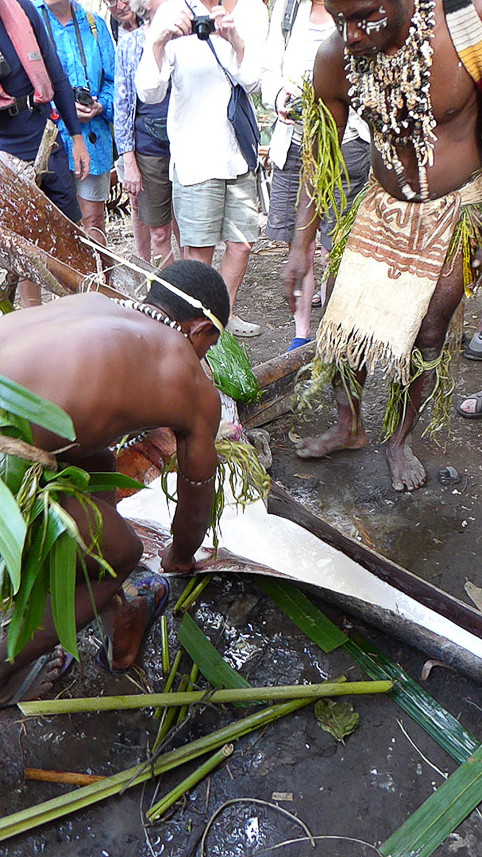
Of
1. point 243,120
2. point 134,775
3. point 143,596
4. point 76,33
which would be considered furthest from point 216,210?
point 134,775

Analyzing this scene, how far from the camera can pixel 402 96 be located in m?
2.43

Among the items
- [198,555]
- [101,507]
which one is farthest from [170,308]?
[198,555]

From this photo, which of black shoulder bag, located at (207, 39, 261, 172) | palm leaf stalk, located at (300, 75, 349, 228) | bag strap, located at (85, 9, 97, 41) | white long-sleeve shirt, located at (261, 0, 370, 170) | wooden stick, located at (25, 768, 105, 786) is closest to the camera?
wooden stick, located at (25, 768, 105, 786)

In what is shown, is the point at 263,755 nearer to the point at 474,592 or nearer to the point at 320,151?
the point at 474,592

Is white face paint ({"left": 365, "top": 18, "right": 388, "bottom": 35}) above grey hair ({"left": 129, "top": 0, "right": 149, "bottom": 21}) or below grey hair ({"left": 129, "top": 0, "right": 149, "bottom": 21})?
below

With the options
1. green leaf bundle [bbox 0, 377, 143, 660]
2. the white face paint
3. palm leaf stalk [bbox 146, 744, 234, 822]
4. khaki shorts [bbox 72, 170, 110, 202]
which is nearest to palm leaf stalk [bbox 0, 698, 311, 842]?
palm leaf stalk [bbox 146, 744, 234, 822]

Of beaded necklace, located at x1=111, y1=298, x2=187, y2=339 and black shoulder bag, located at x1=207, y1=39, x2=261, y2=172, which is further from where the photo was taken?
black shoulder bag, located at x1=207, y1=39, x2=261, y2=172

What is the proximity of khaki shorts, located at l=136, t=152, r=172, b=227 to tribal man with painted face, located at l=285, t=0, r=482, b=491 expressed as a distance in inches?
65.0

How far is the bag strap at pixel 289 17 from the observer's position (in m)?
3.70

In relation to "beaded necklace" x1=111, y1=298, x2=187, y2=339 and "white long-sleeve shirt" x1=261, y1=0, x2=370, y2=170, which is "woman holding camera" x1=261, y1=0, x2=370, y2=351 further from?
"beaded necklace" x1=111, y1=298, x2=187, y2=339

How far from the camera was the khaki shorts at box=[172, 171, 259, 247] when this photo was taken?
Answer: 156 inches

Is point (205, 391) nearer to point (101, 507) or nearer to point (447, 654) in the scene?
point (101, 507)

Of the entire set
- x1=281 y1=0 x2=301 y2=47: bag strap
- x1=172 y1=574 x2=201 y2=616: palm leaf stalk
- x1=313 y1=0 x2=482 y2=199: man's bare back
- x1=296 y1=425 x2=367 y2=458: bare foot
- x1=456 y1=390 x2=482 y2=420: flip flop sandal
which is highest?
x1=281 y1=0 x2=301 y2=47: bag strap

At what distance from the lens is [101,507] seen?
195 cm
